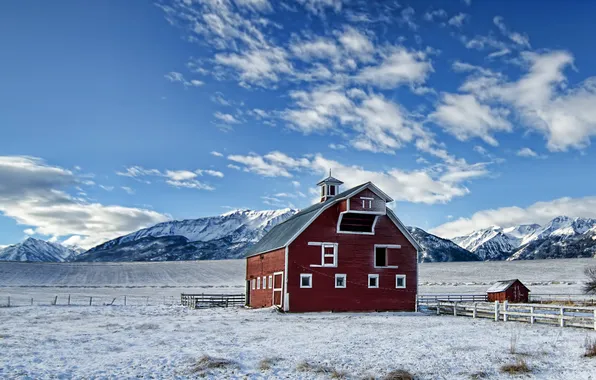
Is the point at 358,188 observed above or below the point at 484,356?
above

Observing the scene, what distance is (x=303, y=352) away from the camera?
2062 centimetres

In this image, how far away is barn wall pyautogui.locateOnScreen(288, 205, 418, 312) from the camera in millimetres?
39625

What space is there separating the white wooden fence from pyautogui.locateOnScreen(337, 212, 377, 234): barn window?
7473 mm

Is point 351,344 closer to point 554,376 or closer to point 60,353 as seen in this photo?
point 554,376

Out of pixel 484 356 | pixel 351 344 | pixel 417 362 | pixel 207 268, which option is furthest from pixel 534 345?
pixel 207 268

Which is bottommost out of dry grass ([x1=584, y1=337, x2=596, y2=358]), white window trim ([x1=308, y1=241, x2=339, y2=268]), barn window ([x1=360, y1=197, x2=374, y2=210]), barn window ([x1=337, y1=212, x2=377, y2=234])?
dry grass ([x1=584, y1=337, x2=596, y2=358])

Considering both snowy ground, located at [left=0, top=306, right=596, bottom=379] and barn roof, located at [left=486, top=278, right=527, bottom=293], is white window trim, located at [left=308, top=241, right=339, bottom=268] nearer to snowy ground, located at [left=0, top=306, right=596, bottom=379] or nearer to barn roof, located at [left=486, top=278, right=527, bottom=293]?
snowy ground, located at [left=0, top=306, right=596, bottom=379]

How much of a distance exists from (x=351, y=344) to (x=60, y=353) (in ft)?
35.5

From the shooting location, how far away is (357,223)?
135 ft

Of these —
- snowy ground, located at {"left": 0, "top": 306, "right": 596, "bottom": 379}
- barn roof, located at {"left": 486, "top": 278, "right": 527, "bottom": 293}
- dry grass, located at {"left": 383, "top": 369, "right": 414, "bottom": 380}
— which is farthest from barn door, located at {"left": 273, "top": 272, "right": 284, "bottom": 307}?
barn roof, located at {"left": 486, "top": 278, "right": 527, "bottom": 293}

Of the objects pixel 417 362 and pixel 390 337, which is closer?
pixel 417 362

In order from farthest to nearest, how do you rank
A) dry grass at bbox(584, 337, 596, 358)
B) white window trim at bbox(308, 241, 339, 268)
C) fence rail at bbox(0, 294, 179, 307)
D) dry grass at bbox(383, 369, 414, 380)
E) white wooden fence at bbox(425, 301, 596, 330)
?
fence rail at bbox(0, 294, 179, 307) → white window trim at bbox(308, 241, 339, 268) → white wooden fence at bbox(425, 301, 596, 330) → dry grass at bbox(584, 337, 596, 358) → dry grass at bbox(383, 369, 414, 380)

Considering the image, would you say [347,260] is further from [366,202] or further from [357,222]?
[366,202]

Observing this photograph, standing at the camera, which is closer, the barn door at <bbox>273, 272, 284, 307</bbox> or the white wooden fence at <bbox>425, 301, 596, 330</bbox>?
the white wooden fence at <bbox>425, 301, 596, 330</bbox>
